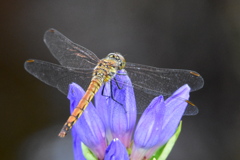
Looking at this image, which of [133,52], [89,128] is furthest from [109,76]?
[133,52]

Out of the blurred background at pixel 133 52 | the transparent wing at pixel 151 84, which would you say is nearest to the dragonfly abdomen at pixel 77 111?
the transparent wing at pixel 151 84

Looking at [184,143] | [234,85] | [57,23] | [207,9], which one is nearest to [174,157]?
[184,143]

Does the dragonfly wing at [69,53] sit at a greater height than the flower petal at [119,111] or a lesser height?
greater

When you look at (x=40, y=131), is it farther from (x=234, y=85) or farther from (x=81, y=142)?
(x=81, y=142)

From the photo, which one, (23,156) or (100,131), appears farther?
(23,156)

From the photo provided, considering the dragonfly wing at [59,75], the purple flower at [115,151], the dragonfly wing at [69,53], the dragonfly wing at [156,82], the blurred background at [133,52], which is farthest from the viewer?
the blurred background at [133,52]

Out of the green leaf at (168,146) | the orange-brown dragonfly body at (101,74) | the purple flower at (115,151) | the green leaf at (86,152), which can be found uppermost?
the orange-brown dragonfly body at (101,74)

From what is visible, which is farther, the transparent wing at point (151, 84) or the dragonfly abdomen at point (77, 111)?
the transparent wing at point (151, 84)

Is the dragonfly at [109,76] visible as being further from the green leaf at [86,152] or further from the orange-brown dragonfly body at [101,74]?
the green leaf at [86,152]
